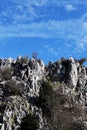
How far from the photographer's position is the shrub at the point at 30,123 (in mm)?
100438

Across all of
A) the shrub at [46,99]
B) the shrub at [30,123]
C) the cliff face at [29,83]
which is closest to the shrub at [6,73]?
the cliff face at [29,83]

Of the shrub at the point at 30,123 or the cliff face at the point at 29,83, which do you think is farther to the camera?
the cliff face at the point at 29,83

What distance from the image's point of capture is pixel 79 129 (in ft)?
347

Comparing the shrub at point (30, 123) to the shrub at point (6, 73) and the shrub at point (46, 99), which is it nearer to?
the shrub at point (46, 99)

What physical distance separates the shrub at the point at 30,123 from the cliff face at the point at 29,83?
1.15 m

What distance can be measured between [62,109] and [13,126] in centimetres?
1844

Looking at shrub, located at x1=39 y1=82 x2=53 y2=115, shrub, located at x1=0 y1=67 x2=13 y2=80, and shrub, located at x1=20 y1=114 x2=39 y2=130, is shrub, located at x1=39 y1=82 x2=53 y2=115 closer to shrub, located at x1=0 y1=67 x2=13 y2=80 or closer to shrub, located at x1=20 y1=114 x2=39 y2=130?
shrub, located at x1=20 y1=114 x2=39 y2=130

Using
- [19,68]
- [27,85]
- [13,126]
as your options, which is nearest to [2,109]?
[13,126]

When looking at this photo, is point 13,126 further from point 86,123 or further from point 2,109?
point 86,123

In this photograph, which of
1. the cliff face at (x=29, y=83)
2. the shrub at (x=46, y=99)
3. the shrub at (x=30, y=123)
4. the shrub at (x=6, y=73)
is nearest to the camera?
the shrub at (x=30, y=123)

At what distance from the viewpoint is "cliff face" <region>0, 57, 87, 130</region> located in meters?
104

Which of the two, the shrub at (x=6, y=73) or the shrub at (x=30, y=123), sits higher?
the shrub at (x=6, y=73)

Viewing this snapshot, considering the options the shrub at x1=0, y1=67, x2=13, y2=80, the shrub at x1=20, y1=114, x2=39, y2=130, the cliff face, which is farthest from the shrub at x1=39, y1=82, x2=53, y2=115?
the shrub at x1=0, y1=67, x2=13, y2=80

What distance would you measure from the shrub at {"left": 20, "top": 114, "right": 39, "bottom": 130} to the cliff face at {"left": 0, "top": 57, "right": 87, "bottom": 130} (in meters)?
1.15
